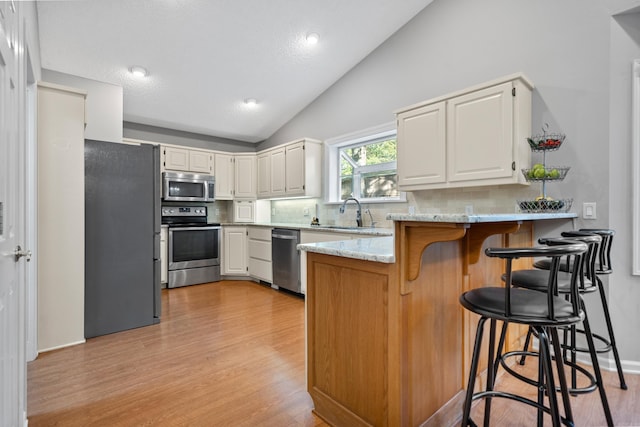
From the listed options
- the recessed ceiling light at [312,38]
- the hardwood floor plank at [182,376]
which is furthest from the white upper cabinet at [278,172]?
the hardwood floor plank at [182,376]

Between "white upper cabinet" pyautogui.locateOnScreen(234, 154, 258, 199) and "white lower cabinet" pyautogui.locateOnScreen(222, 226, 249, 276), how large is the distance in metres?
0.74

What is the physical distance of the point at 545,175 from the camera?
2227mm

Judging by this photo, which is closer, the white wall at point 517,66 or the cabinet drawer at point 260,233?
the white wall at point 517,66

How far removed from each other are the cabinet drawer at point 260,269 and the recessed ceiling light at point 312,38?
2.77m

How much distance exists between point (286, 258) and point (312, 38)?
2.56m

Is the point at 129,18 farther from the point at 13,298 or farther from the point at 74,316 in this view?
the point at 13,298

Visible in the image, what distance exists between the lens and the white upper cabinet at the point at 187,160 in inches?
183

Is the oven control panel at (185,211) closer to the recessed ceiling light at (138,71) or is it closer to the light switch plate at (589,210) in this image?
the recessed ceiling light at (138,71)

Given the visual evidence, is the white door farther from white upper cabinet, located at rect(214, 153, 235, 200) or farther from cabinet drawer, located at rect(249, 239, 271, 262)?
white upper cabinet, located at rect(214, 153, 235, 200)

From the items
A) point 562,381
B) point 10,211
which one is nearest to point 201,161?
point 10,211

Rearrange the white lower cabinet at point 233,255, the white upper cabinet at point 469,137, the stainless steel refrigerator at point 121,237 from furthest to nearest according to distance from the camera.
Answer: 1. the white lower cabinet at point 233,255
2. the stainless steel refrigerator at point 121,237
3. the white upper cabinet at point 469,137

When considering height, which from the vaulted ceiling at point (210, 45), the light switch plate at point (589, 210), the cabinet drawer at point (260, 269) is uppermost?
the vaulted ceiling at point (210, 45)

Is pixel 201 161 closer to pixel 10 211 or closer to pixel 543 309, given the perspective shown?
pixel 10 211

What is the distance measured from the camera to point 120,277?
285 centimetres
